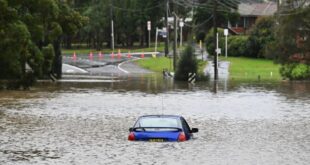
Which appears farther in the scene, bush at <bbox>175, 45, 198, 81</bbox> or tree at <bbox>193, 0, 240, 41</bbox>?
tree at <bbox>193, 0, 240, 41</bbox>

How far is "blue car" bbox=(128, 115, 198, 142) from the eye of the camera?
2335 cm

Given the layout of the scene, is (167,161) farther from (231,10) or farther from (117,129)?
(231,10)

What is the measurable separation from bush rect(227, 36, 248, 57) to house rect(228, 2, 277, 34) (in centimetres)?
2097

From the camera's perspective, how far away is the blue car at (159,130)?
2335 centimetres

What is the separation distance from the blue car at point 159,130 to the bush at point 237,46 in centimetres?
7218

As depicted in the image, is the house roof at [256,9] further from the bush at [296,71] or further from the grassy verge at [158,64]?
the bush at [296,71]

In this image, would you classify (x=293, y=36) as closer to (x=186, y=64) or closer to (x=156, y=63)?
(x=186, y=64)

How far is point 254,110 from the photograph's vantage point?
40.4 metres

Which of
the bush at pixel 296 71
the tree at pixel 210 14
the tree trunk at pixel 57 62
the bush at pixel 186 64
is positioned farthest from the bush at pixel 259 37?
the tree trunk at pixel 57 62

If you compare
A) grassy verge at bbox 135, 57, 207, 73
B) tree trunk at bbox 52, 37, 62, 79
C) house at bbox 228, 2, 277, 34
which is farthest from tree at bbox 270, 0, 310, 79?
house at bbox 228, 2, 277, 34

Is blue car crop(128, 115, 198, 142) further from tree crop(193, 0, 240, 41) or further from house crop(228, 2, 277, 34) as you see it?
house crop(228, 2, 277, 34)

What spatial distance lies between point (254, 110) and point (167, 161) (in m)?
19.9

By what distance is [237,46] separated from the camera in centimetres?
9756

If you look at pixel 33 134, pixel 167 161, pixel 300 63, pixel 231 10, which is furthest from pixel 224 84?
pixel 231 10
